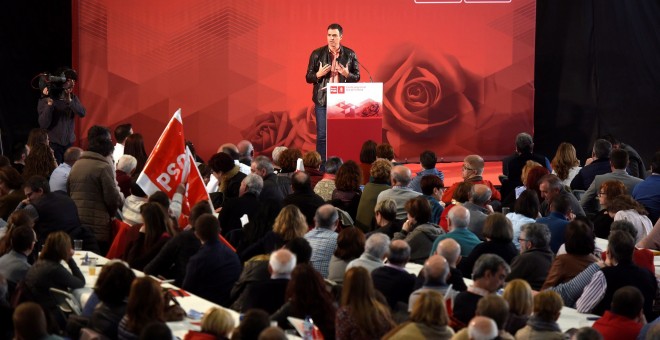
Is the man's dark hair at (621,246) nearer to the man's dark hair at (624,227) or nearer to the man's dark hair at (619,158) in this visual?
the man's dark hair at (624,227)

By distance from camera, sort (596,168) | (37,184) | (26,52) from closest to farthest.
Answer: (37,184)
(596,168)
(26,52)

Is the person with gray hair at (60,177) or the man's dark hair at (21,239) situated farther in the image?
the person with gray hair at (60,177)

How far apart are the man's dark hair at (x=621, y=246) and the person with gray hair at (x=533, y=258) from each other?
0.65m

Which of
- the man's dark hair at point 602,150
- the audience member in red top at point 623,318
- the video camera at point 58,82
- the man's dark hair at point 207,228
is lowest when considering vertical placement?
the audience member in red top at point 623,318

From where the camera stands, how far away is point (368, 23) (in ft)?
57.2

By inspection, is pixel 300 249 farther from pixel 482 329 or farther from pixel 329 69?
pixel 329 69

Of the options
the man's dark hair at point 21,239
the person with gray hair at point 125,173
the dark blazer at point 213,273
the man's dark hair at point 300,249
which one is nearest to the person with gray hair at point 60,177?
the person with gray hair at point 125,173

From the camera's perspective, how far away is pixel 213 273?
8961mm

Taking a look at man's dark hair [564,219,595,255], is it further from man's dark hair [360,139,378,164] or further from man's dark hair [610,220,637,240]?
man's dark hair [360,139,378,164]

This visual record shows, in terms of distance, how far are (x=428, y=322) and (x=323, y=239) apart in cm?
270

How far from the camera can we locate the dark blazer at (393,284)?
323 inches

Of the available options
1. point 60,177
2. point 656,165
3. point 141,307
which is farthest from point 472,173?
point 141,307

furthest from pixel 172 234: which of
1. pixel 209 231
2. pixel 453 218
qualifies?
pixel 453 218

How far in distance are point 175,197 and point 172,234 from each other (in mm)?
1097
